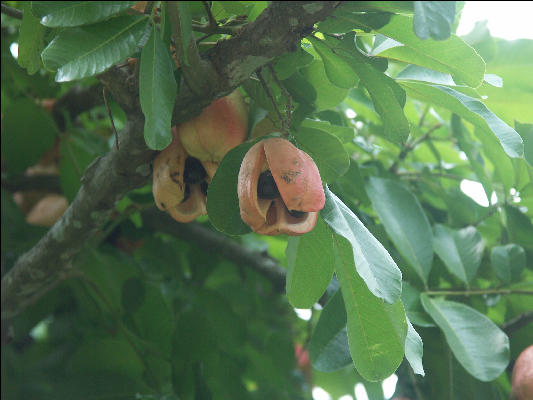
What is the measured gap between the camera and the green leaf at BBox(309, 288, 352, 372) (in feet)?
2.80

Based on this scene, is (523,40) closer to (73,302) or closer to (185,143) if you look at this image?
(185,143)

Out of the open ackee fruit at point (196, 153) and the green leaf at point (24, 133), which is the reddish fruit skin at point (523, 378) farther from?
the green leaf at point (24, 133)

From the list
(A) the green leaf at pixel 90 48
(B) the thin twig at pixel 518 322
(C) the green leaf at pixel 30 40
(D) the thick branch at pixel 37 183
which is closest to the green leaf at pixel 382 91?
(A) the green leaf at pixel 90 48

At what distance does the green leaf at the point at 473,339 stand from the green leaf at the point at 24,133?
864 millimetres

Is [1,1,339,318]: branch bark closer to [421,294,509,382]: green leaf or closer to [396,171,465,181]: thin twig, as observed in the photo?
[421,294,509,382]: green leaf

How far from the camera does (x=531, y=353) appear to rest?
3.07 ft

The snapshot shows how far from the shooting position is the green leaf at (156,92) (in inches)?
23.3

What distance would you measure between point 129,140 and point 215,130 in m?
0.12

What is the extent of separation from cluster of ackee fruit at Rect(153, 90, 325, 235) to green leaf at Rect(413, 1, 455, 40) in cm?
19

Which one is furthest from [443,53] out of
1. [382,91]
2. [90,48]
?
[90,48]

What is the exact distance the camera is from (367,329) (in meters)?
0.66

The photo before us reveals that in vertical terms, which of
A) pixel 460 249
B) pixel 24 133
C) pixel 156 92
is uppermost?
pixel 156 92

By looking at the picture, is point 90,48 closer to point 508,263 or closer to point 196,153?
point 196,153

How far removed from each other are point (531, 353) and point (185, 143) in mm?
647
